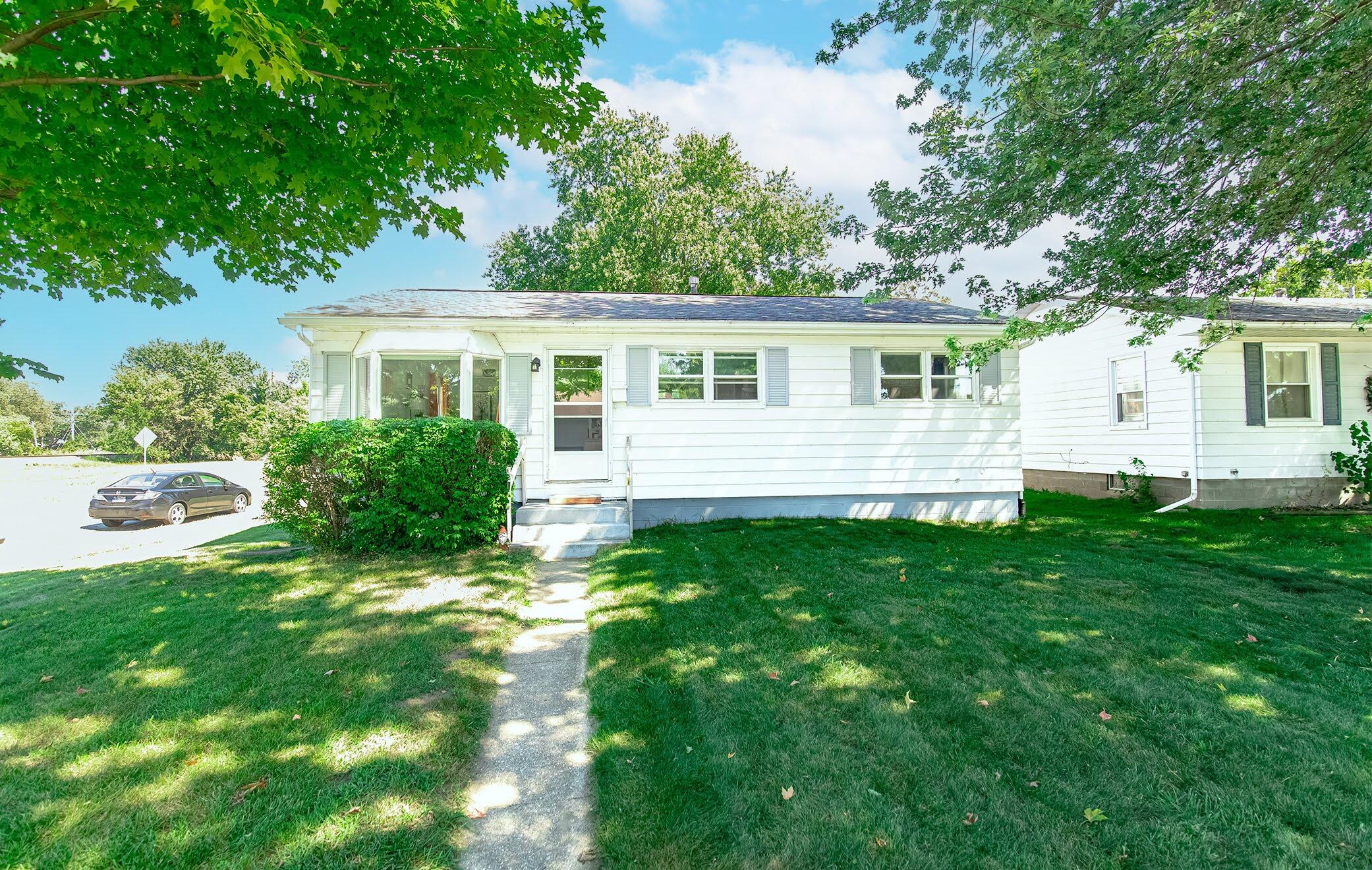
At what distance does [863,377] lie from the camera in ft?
32.0

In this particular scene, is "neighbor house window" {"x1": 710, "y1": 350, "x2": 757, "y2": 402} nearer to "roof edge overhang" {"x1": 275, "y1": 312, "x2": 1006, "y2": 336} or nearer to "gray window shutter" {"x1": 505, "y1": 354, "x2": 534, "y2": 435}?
"roof edge overhang" {"x1": 275, "y1": 312, "x2": 1006, "y2": 336}

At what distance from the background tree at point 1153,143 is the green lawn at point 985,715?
10.3 ft

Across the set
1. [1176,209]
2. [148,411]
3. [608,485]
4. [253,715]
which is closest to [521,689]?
[253,715]

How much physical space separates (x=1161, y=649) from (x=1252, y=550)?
489 cm

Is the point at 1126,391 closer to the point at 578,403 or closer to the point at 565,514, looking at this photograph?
the point at 578,403

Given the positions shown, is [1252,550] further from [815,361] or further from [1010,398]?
[815,361]

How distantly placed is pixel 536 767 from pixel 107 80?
5.19 m

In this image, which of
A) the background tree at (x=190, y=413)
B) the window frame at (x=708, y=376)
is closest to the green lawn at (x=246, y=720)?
the window frame at (x=708, y=376)

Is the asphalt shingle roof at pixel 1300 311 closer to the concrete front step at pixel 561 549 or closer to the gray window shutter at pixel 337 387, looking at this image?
the concrete front step at pixel 561 549

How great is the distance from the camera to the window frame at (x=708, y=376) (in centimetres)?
943

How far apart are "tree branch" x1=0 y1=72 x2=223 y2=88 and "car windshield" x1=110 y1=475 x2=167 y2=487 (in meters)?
14.2

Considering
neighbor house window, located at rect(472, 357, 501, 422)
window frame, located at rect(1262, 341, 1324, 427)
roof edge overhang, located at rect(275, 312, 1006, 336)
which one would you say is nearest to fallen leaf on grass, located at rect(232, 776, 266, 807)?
neighbor house window, located at rect(472, 357, 501, 422)

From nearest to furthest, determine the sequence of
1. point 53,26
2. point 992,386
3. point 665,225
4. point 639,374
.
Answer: point 53,26
point 639,374
point 992,386
point 665,225

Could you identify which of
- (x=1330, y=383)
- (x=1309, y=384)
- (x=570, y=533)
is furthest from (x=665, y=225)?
(x=1330, y=383)
